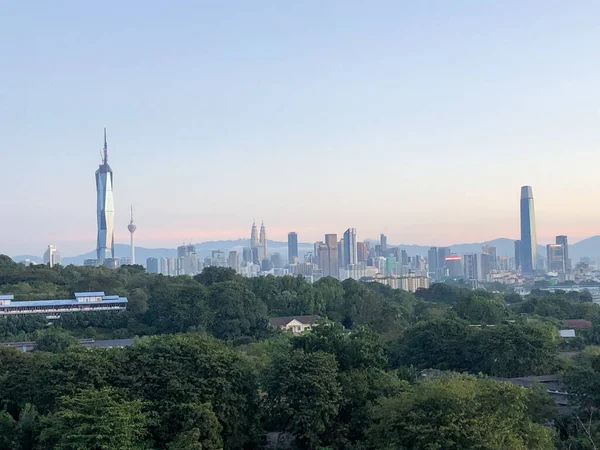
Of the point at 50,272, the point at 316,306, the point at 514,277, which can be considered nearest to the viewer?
the point at 316,306

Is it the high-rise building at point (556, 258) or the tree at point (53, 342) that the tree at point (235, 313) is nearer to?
the tree at point (53, 342)

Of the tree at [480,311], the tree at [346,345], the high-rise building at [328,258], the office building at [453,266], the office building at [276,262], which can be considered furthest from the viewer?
the office building at [276,262]

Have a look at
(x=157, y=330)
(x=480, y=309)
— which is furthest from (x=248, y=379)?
(x=480, y=309)

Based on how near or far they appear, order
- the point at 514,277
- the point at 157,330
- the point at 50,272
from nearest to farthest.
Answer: the point at 157,330 < the point at 50,272 < the point at 514,277

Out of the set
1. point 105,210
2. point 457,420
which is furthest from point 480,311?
point 105,210

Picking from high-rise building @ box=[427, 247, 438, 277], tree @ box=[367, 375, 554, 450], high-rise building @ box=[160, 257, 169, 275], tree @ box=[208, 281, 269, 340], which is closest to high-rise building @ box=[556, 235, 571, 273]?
high-rise building @ box=[427, 247, 438, 277]

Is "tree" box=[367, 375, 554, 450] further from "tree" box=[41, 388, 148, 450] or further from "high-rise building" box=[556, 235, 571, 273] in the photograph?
"high-rise building" box=[556, 235, 571, 273]

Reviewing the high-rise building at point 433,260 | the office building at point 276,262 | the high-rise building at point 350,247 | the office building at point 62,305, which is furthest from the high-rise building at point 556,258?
the office building at point 62,305

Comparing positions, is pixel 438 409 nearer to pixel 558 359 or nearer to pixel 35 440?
pixel 35 440
